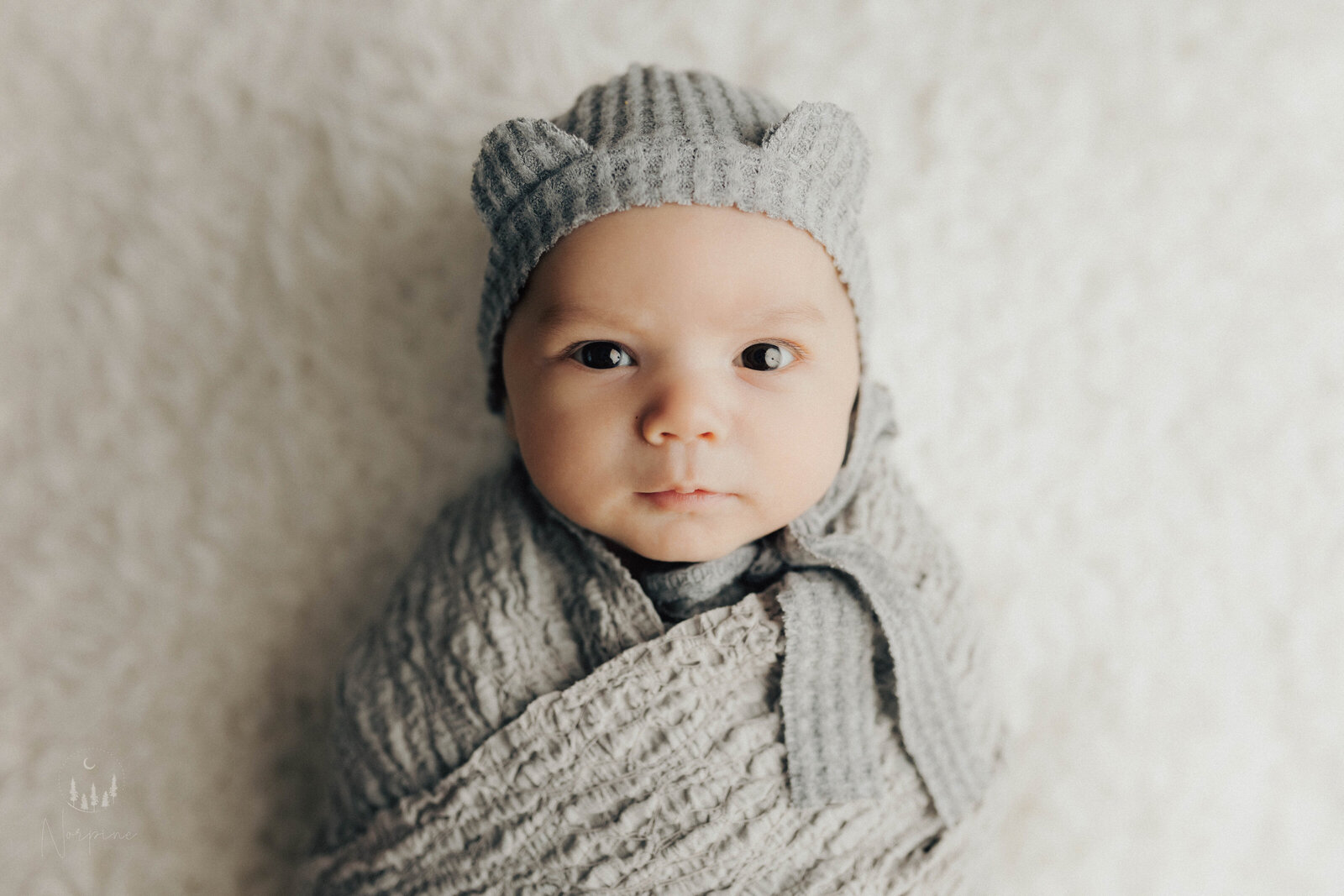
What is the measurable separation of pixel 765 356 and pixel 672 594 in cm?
25

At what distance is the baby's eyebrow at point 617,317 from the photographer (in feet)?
2.40

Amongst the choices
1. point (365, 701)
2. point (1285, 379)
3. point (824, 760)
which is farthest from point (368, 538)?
point (1285, 379)

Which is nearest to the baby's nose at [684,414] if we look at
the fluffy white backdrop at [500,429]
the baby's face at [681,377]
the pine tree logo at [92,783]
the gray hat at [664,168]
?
the baby's face at [681,377]

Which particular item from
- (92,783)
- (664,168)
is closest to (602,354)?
(664,168)

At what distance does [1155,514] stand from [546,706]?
2.57 feet

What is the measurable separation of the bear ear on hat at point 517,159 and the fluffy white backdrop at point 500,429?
10.0 inches

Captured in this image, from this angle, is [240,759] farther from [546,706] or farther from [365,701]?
[546,706]

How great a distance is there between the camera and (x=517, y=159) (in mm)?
778

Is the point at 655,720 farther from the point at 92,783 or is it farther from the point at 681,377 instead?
the point at 92,783

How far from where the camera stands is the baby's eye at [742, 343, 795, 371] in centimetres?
76

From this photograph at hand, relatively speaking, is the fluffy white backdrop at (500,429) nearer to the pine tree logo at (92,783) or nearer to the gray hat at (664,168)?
the pine tree logo at (92,783)

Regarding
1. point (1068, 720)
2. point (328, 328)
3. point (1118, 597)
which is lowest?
point (1068, 720)

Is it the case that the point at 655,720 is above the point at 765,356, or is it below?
below

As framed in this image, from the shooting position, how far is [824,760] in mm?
784
